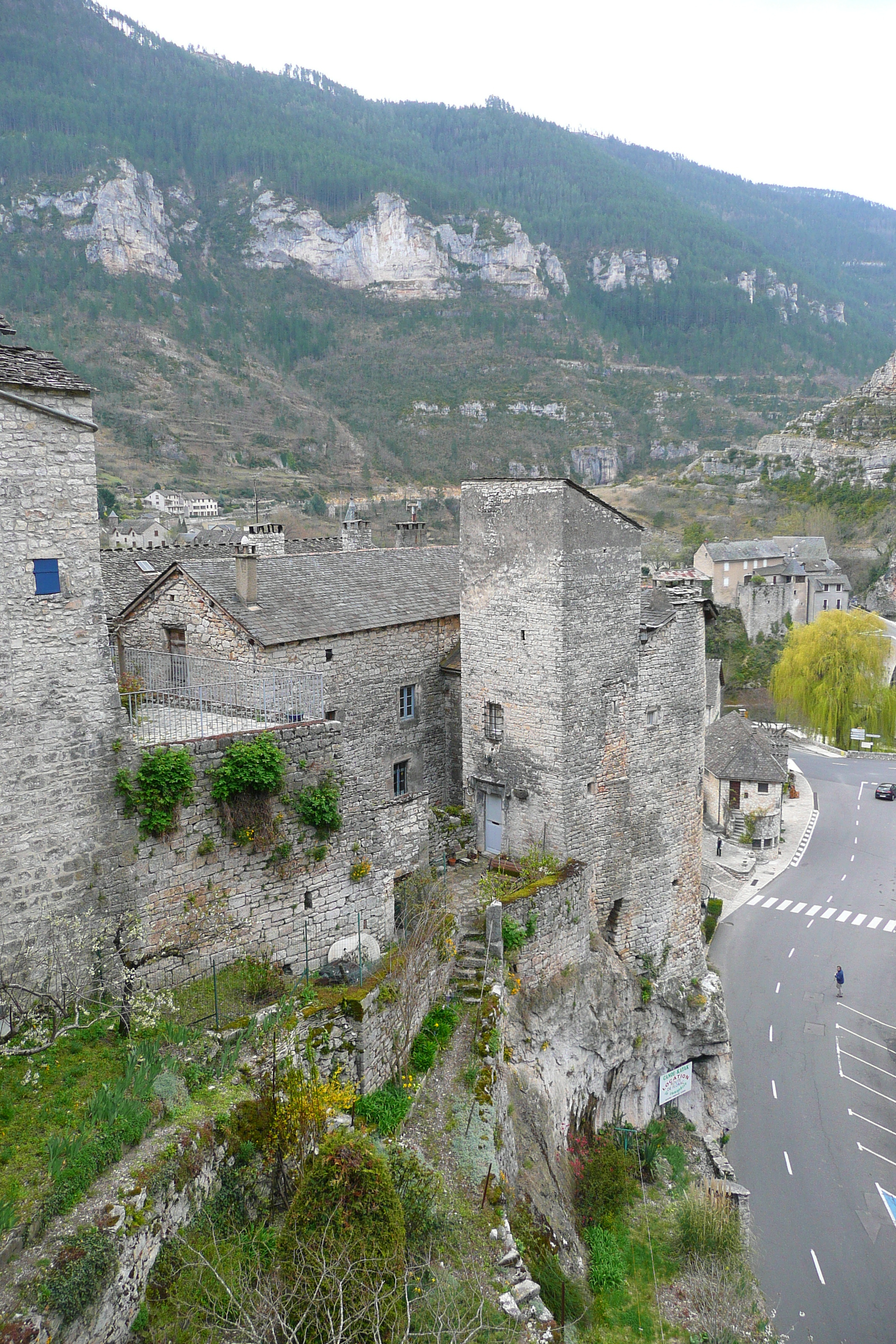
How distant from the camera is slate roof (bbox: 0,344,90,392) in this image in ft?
35.3

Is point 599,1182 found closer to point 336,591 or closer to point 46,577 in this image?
point 336,591

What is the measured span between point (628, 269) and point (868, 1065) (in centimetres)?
16307

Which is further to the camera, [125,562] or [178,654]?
[125,562]

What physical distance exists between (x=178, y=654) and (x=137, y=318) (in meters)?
109

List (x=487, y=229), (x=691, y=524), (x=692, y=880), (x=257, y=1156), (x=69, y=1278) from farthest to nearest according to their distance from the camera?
(x=487, y=229), (x=691, y=524), (x=692, y=880), (x=257, y=1156), (x=69, y=1278)

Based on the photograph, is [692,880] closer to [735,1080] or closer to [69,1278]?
[735,1080]

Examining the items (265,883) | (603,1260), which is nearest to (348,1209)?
(265,883)

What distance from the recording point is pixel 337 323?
5605 inches

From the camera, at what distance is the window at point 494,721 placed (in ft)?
70.1

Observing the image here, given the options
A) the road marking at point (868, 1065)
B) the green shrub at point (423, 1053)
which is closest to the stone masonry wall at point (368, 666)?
the green shrub at point (423, 1053)

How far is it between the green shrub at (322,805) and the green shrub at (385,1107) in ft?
12.8

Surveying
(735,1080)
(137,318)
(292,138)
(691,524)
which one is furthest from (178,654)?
(292,138)

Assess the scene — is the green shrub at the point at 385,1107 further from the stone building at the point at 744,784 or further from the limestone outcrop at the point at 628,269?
the limestone outcrop at the point at 628,269

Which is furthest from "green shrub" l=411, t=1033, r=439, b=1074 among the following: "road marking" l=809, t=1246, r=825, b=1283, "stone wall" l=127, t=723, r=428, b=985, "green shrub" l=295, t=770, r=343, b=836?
"road marking" l=809, t=1246, r=825, b=1283
